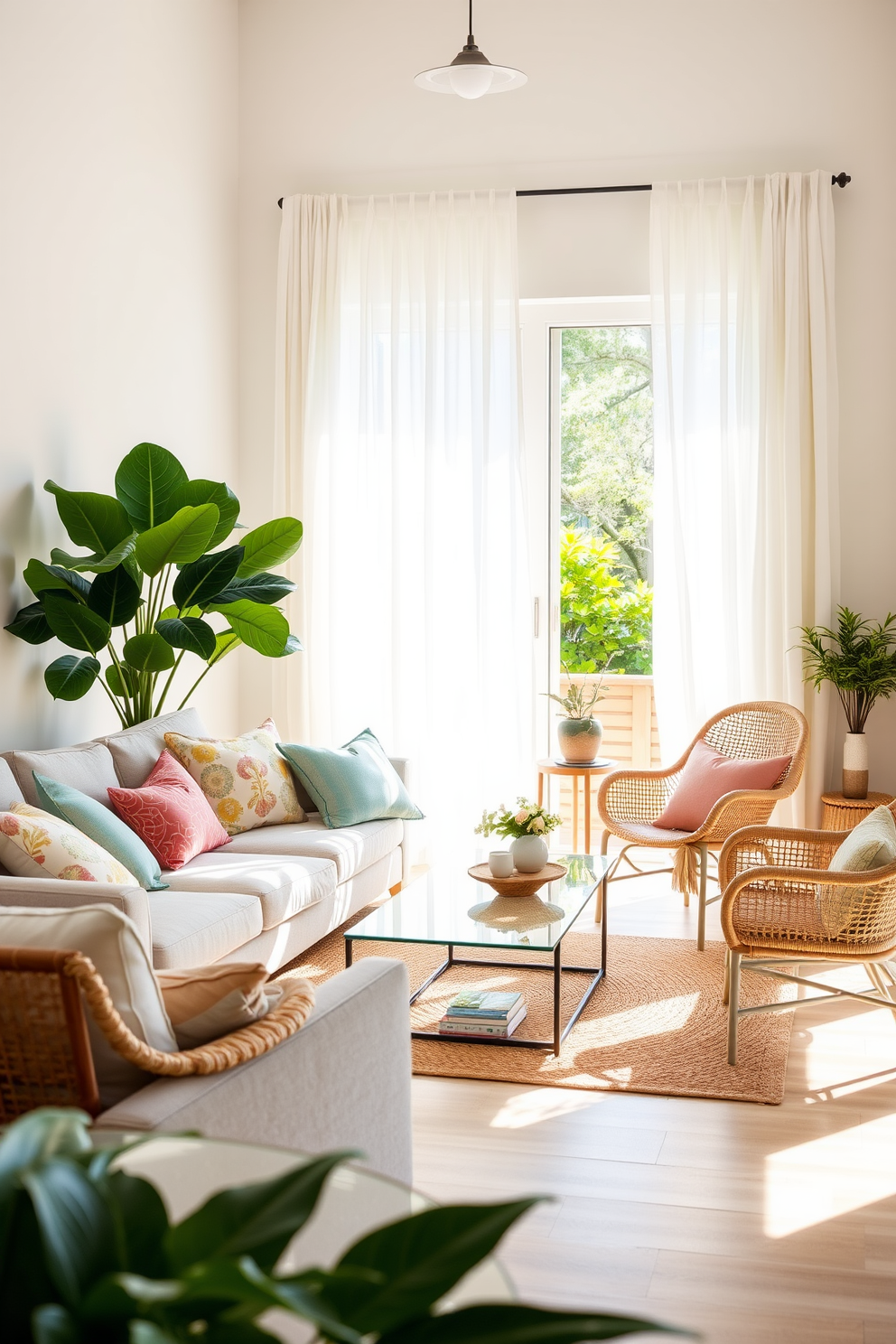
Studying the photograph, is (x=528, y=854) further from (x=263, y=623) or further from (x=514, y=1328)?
(x=514, y=1328)

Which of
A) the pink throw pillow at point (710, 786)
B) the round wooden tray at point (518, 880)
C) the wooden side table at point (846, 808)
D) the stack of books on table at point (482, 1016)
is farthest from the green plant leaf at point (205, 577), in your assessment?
the wooden side table at point (846, 808)

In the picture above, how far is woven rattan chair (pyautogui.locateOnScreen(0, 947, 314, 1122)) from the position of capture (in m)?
1.72

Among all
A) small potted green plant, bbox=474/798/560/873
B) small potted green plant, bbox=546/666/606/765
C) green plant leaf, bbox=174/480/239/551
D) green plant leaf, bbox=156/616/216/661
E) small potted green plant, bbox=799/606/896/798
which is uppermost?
green plant leaf, bbox=174/480/239/551

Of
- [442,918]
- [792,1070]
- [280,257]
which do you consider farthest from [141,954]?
[280,257]

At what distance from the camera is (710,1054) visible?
3.54 metres

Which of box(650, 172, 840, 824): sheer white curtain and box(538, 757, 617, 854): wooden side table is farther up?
box(650, 172, 840, 824): sheer white curtain

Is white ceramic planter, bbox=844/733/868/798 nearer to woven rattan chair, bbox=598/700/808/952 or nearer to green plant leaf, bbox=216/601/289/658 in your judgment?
woven rattan chair, bbox=598/700/808/952

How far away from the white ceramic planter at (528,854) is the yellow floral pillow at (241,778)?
1142mm

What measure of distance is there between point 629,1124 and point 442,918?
87 centimetres

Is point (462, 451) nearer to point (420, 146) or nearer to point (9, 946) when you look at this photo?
point (420, 146)

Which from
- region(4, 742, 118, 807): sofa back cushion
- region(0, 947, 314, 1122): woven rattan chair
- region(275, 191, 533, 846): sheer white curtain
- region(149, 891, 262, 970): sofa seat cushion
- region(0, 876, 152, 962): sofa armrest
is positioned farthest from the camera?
region(275, 191, 533, 846): sheer white curtain

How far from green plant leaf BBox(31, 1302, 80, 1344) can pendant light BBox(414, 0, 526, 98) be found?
178 inches

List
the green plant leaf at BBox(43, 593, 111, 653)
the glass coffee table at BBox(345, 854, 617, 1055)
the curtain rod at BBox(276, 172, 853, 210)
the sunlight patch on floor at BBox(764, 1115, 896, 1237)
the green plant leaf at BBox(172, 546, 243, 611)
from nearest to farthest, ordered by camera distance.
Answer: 1. the sunlight patch on floor at BBox(764, 1115, 896, 1237)
2. the glass coffee table at BBox(345, 854, 617, 1055)
3. the green plant leaf at BBox(43, 593, 111, 653)
4. the green plant leaf at BBox(172, 546, 243, 611)
5. the curtain rod at BBox(276, 172, 853, 210)

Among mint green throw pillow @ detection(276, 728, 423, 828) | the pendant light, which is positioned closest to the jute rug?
mint green throw pillow @ detection(276, 728, 423, 828)
